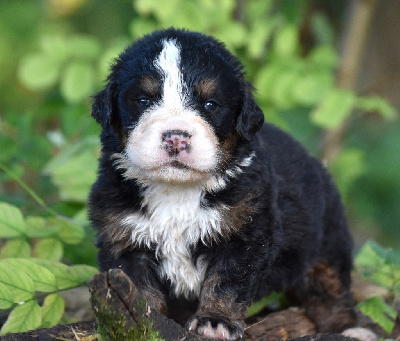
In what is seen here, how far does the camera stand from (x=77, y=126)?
690 centimetres

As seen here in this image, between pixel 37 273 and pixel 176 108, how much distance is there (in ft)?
4.37

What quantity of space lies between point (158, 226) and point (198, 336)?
77cm

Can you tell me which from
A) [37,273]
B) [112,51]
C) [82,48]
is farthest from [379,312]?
[82,48]

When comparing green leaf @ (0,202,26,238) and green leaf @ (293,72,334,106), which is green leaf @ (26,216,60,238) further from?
green leaf @ (293,72,334,106)

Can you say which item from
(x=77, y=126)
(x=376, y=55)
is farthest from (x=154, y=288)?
(x=376, y=55)

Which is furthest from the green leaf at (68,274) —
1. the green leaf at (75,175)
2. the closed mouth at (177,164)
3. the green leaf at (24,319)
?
the green leaf at (75,175)

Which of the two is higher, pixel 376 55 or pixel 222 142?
pixel 376 55

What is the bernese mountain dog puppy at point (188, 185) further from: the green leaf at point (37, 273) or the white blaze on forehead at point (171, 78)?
the green leaf at point (37, 273)

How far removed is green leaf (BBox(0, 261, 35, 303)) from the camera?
3966 millimetres

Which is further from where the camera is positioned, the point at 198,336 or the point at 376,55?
the point at 376,55

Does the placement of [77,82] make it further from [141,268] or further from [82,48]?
[141,268]

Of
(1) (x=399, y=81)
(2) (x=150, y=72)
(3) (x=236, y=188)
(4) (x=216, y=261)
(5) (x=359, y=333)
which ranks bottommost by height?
(5) (x=359, y=333)

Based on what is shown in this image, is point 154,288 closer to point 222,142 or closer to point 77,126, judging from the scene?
point 222,142

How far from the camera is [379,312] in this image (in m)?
4.59
